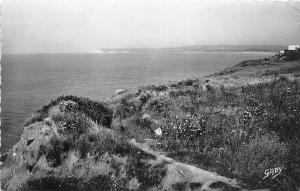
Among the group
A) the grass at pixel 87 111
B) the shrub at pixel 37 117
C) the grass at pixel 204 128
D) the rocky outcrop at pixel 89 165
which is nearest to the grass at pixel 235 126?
the grass at pixel 204 128

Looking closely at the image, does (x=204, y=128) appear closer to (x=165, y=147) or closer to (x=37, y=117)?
(x=165, y=147)

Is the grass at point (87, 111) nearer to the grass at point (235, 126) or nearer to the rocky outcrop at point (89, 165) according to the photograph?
the grass at point (235, 126)

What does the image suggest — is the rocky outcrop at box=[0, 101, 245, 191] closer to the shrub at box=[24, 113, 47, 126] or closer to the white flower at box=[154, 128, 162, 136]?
the white flower at box=[154, 128, 162, 136]

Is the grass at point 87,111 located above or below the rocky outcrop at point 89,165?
above

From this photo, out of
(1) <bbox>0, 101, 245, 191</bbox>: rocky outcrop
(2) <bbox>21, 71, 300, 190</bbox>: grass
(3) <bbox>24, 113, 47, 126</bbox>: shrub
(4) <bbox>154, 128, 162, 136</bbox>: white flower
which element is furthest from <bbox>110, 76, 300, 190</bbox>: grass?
(3) <bbox>24, 113, 47, 126</bbox>: shrub

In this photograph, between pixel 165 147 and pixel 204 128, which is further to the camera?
pixel 204 128

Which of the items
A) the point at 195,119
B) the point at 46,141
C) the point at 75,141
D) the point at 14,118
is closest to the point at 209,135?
the point at 195,119

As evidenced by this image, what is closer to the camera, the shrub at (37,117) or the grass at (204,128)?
the grass at (204,128)

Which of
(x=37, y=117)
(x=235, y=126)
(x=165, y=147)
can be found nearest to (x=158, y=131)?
(x=165, y=147)

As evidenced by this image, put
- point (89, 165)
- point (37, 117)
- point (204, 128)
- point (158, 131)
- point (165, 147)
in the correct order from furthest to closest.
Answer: point (37, 117) < point (158, 131) < point (204, 128) < point (165, 147) < point (89, 165)

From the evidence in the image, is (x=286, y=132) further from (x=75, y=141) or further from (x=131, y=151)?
(x=75, y=141)
